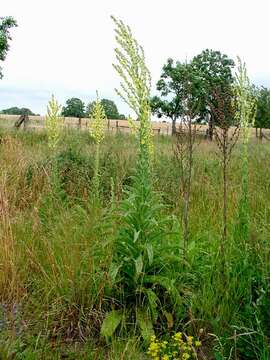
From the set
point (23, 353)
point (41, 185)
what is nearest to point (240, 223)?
point (23, 353)

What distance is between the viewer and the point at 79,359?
2.92 meters

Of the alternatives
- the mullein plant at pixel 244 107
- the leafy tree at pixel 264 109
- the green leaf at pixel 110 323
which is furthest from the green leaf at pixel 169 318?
the leafy tree at pixel 264 109

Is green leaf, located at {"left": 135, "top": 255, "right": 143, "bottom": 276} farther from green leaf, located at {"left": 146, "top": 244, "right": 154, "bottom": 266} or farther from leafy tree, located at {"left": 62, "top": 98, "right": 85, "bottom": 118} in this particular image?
leafy tree, located at {"left": 62, "top": 98, "right": 85, "bottom": 118}

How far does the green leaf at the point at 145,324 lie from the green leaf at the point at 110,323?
0.13 meters

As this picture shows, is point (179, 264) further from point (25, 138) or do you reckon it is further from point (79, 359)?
point (25, 138)

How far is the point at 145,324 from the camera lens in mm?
3189

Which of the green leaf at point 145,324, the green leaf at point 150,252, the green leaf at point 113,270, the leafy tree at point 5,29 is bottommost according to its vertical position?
the green leaf at point 145,324

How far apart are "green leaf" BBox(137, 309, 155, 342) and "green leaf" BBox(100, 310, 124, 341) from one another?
13 cm

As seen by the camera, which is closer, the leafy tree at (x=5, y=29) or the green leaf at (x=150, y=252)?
the green leaf at (x=150, y=252)

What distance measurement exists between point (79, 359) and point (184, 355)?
Answer: 2.21ft

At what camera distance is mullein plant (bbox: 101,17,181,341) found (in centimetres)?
328

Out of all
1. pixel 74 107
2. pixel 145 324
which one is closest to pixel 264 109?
pixel 74 107

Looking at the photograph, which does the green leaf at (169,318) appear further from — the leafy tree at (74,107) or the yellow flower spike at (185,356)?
the leafy tree at (74,107)

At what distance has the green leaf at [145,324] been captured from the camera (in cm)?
311
